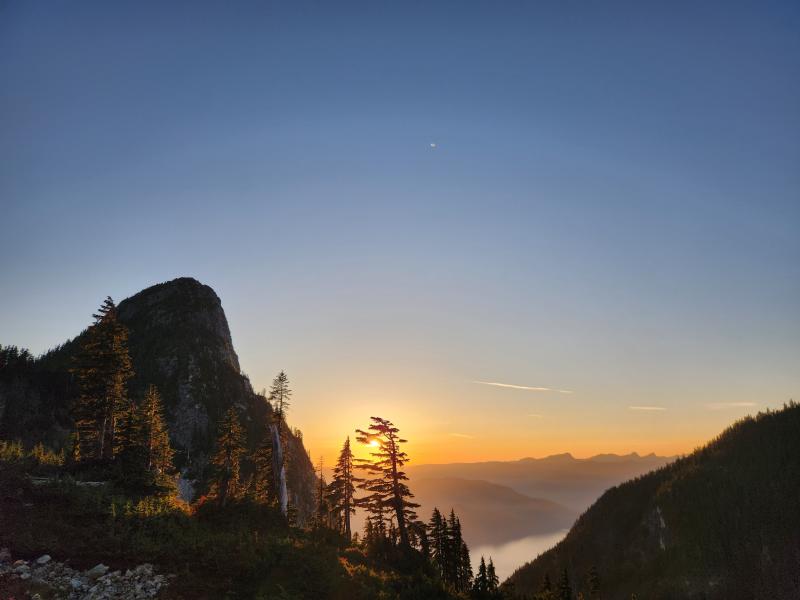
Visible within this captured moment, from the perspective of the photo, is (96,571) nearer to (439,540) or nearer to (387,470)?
(387,470)

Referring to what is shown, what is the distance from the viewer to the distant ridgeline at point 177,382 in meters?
116

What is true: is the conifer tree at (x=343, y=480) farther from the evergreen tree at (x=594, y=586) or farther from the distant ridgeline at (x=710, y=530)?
the evergreen tree at (x=594, y=586)

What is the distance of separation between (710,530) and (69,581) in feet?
366

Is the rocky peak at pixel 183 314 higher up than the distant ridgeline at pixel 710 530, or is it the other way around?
the rocky peak at pixel 183 314

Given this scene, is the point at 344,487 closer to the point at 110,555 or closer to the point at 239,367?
the point at 110,555

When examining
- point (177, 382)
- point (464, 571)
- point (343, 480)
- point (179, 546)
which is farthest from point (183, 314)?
point (179, 546)

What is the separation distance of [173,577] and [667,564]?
357ft

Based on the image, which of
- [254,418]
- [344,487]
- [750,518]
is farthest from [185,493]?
[750,518]

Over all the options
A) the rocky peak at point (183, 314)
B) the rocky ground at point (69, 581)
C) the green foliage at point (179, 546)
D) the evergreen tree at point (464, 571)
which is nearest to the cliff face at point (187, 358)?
the rocky peak at point (183, 314)

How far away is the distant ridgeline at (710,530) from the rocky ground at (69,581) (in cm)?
7045

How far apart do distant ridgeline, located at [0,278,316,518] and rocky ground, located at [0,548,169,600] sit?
88728mm

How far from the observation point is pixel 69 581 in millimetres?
15555

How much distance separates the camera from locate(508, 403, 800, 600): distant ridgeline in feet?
268

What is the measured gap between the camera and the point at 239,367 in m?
180
